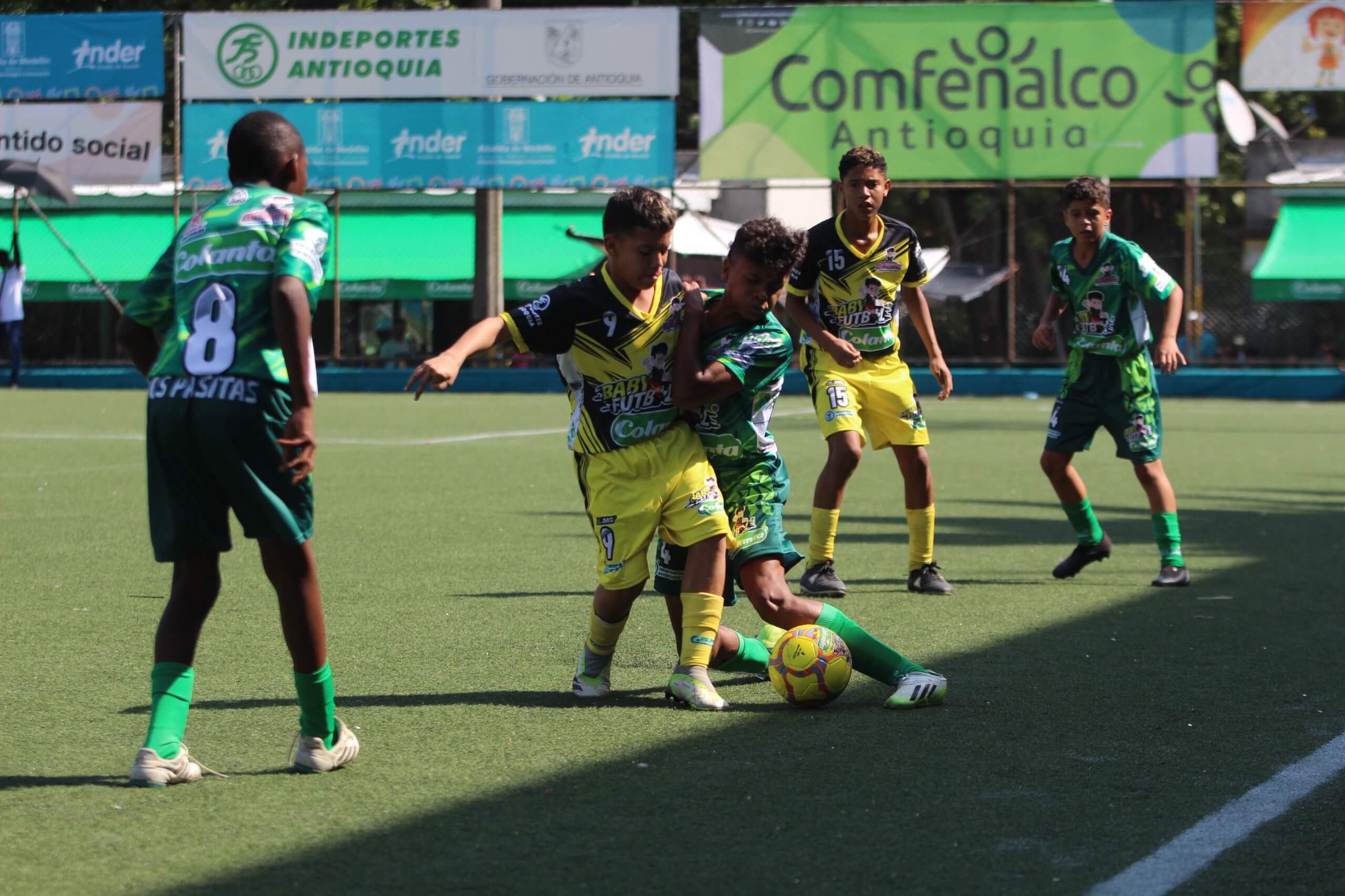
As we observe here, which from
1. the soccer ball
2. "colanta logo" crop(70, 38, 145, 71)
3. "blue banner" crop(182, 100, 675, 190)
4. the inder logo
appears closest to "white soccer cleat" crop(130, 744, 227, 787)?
the soccer ball

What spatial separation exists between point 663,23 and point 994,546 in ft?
63.9

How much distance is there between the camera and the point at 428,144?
2839cm

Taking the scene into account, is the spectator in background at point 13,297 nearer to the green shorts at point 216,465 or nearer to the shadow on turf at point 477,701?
the shadow on turf at point 477,701

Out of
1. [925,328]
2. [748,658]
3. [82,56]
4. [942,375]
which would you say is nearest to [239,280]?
[748,658]

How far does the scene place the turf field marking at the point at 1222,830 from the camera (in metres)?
3.49

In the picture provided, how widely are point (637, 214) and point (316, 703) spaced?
1.69 meters

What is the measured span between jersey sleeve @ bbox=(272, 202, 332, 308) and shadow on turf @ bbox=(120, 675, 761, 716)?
1.55m

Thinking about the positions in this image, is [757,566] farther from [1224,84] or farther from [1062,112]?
[1224,84]

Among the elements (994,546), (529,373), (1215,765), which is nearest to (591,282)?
(1215,765)

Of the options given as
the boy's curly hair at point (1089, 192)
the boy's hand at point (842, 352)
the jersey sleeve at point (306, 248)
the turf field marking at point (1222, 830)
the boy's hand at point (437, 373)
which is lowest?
the turf field marking at point (1222, 830)

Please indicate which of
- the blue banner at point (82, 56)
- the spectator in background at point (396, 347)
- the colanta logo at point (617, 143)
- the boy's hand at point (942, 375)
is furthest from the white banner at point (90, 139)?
the boy's hand at point (942, 375)

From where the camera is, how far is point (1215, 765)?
452 cm

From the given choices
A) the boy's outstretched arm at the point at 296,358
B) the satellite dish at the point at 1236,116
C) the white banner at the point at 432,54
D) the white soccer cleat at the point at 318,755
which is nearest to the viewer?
the boy's outstretched arm at the point at 296,358

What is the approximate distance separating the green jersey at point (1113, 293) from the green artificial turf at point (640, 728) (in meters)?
1.15
